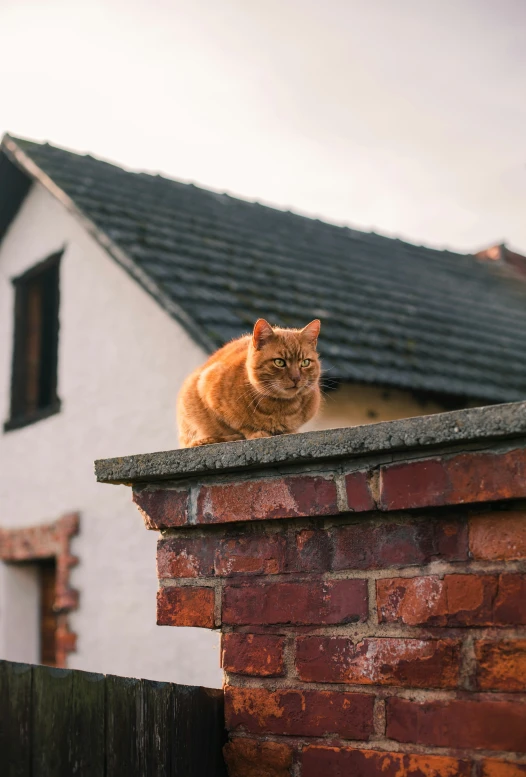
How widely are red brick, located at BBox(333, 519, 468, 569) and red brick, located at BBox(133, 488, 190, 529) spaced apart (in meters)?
0.34

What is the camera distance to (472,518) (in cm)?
148

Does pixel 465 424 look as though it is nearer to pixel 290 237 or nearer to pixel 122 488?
pixel 122 488

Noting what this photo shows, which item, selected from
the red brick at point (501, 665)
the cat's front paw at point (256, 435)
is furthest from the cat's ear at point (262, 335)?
the red brick at point (501, 665)

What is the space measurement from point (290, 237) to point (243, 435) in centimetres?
720

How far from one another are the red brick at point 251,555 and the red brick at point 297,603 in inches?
1.2

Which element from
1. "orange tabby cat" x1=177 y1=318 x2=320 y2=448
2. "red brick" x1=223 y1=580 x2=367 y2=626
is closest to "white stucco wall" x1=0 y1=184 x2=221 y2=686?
"orange tabby cat" x1=177 y1=318 x2=320 y2=448

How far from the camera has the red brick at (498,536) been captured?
144 centimetres

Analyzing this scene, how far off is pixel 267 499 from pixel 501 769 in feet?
2.00

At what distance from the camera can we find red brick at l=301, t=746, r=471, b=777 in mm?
1430

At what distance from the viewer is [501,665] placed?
1409mm

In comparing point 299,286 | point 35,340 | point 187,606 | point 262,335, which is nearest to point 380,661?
point 187,606

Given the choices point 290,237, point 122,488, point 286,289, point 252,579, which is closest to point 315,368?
point 252,579

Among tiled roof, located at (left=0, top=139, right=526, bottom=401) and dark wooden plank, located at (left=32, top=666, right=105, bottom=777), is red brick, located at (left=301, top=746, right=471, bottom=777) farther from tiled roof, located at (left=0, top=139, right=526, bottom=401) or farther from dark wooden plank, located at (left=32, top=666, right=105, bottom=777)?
tiled roof, located at (left=0, top=139, right=526, bottom=401)

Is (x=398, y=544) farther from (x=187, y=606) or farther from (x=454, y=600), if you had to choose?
(x=187, y=606)
